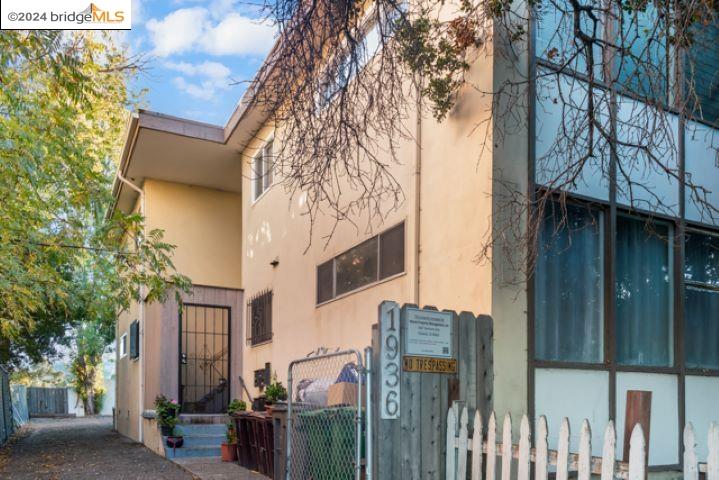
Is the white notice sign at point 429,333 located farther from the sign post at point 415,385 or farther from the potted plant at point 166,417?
the potted plant at point 166,417

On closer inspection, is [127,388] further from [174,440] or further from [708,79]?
[708,79]

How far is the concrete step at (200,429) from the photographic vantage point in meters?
12.5

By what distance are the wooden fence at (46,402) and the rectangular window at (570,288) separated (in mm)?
33694

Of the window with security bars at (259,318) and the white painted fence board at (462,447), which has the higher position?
the window with security bars at (259,318)

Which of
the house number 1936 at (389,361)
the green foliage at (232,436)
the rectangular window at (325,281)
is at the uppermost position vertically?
the rectangular window at (325,281)

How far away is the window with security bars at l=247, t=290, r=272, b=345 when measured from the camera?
12271mm

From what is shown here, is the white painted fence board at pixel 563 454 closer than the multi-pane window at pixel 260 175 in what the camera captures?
Yes

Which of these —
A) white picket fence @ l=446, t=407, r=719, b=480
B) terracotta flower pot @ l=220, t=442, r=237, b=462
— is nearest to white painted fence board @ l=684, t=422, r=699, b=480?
white picket fence @ l=446, t=407, r=719, b=480

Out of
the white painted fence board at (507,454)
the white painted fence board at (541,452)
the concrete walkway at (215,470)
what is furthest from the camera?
the concrete walkway at (215,470)

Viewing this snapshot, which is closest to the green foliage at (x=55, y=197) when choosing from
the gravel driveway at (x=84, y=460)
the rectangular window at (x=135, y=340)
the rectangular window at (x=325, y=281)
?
the rectangular window at (x=325, y=281)

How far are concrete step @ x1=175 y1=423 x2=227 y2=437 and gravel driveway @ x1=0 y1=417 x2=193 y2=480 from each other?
679 millimetres

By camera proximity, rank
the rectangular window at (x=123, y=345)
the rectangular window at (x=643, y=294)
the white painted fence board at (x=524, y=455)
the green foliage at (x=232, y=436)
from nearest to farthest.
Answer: the white painted fence board at (x=524, y=455)
the rectangular window at (x=643, y=294)
the green foliage at (x=232, y=436)
the rectangular window at (x=123, y=345)

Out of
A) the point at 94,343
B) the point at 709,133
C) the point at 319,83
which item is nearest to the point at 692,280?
the point at 709,133

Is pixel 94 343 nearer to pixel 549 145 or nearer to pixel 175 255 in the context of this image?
pixel 175 255
